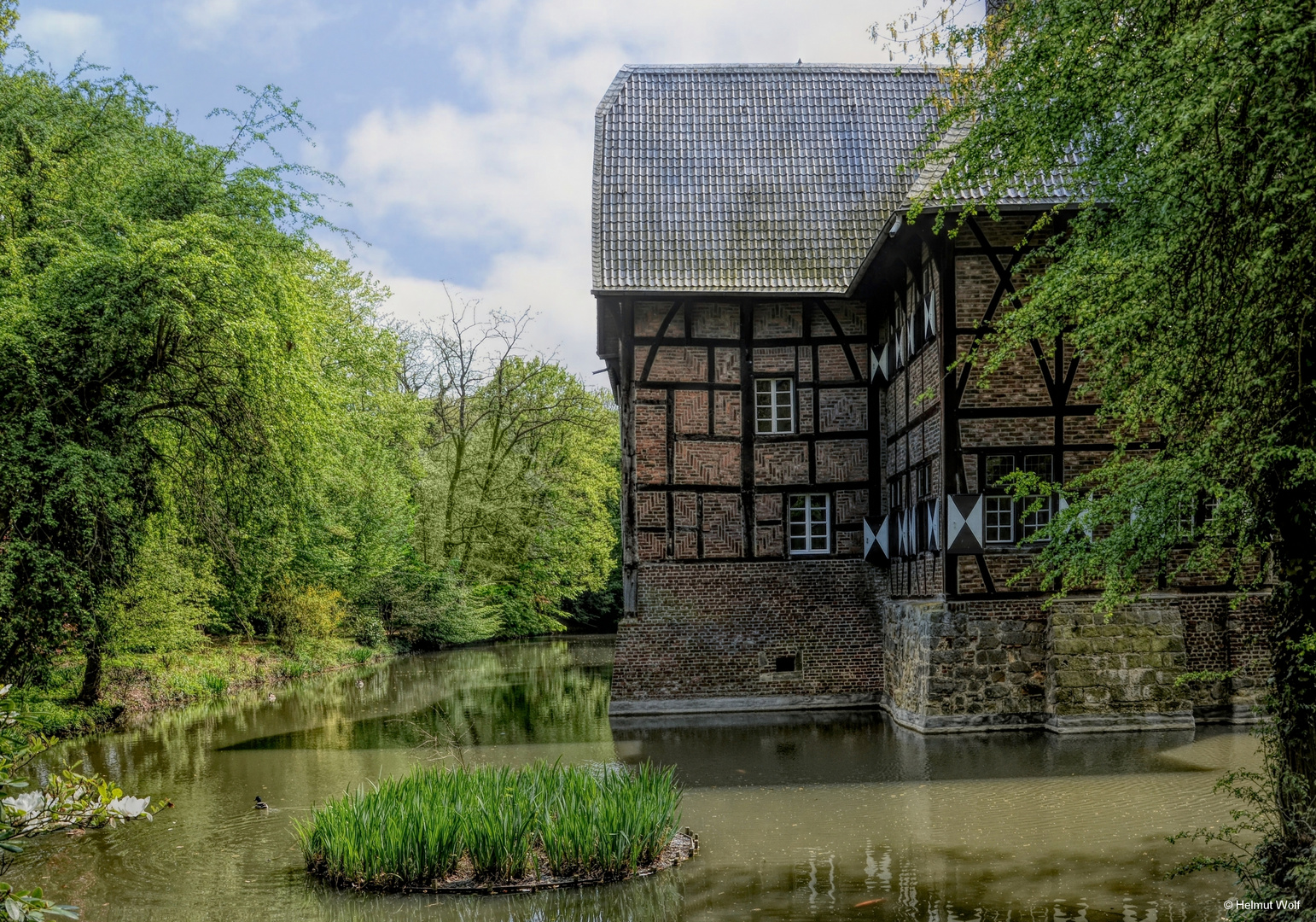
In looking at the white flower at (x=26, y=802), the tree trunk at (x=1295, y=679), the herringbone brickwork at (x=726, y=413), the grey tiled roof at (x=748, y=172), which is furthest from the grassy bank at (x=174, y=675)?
the tree trunk at (x=1295, y=679)

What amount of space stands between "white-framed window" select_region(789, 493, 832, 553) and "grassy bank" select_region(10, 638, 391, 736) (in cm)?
1029

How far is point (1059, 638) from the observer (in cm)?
1349

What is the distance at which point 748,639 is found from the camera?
16609 millimetres

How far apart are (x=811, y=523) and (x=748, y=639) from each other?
81.3 inches

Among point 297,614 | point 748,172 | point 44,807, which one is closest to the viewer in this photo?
point 44,807

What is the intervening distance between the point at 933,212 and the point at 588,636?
28182 mm

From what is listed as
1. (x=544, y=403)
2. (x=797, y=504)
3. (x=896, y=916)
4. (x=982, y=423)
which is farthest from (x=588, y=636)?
(x=896, y=916)

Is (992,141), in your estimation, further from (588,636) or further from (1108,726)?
(588,636)

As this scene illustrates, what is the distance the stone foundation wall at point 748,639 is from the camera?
54.1 feet

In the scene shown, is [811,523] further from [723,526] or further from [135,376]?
[135,376]

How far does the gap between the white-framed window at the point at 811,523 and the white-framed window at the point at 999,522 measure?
3412 millimetres

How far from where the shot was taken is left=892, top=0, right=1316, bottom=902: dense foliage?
15.0 feet

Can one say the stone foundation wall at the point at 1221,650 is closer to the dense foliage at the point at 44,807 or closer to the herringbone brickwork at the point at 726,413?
the herringbone brickwork at the point at 726,413

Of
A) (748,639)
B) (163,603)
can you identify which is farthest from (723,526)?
(163,603)
